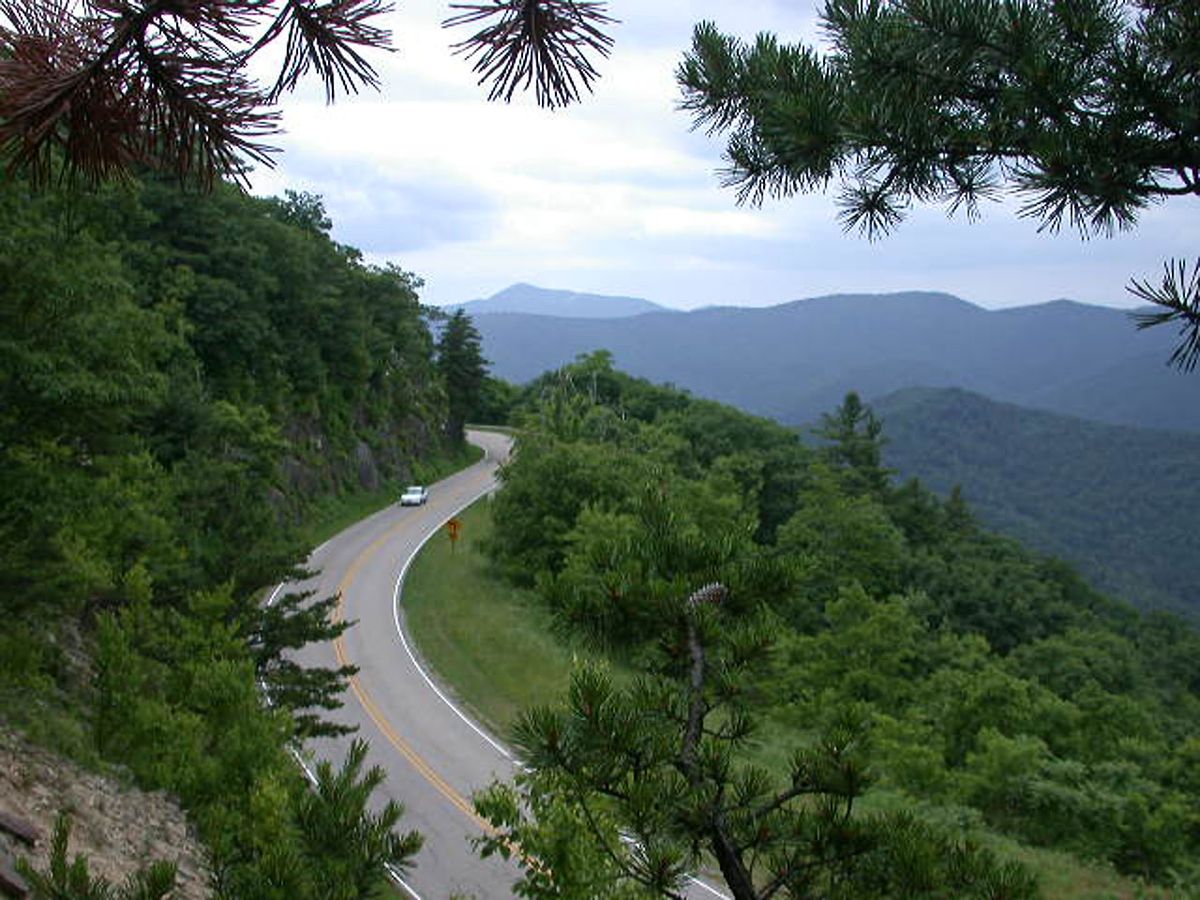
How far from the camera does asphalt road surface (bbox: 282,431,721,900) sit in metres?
14.0

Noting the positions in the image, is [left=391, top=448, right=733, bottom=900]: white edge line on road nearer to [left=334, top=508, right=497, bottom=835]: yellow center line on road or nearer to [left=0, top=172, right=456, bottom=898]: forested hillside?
[left=334, top=508, right=497, bottom=835]: yellow center line on road

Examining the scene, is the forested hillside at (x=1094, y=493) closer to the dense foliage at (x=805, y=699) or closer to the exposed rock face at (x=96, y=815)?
the dense foliage at (x=805, y=699)

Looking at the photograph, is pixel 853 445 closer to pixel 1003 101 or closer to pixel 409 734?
pixel 409 734

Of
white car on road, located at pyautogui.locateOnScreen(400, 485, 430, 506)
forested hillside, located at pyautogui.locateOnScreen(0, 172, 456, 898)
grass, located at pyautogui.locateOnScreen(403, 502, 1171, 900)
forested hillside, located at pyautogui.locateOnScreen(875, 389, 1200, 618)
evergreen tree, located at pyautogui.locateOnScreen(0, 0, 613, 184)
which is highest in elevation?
evergreen tree, located at pyautogui.locateOnScreen(0, 0, 613, 184)

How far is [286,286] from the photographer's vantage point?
3659 cm

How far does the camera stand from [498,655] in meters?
23.2

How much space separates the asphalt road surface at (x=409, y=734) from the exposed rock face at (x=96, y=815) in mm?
2196

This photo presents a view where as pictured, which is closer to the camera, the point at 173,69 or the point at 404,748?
the point at 173,69

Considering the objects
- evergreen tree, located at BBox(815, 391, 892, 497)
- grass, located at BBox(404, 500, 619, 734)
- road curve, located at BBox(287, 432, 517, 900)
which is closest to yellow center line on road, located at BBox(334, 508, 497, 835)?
road curve, located at BBox(287, 432, 517, 900)

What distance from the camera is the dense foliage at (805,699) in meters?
3.31

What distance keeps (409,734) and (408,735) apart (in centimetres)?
5

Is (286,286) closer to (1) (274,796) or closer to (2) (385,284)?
(2) (385,284)

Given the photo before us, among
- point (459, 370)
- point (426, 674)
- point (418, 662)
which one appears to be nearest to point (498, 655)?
point (426, 674)

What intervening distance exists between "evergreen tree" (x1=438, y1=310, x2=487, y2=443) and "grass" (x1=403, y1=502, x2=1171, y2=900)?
2317cm
